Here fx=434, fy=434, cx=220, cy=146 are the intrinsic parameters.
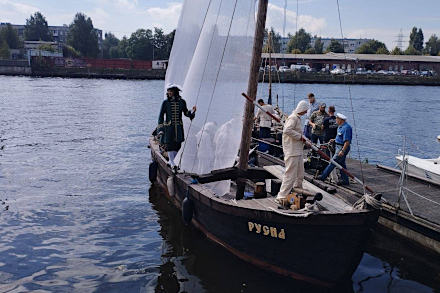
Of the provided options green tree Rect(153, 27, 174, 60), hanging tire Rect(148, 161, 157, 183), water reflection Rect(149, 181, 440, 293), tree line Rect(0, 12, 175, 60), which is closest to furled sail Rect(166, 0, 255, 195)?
water reflection Rect(149, 181, 440, 293)

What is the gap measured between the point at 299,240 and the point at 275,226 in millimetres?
575

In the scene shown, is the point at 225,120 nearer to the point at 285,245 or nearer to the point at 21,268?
the point at 285,245

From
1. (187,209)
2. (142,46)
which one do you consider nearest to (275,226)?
(187,209)

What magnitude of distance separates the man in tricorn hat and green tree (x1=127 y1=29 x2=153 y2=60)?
5132 inches

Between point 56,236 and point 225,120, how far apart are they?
6118 mm

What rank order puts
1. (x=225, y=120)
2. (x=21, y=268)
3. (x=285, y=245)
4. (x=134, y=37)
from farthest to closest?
(x=134, y=37)
(x=225, y=120)
(x=21, y=268)
(x=285, y=245)

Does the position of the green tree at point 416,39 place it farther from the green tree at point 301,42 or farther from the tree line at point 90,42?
the tree line at point 90,42

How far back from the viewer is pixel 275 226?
9297 mm

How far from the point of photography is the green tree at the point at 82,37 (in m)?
146

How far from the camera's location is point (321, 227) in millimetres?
8805

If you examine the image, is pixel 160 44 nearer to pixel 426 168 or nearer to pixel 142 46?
pixel 142 46

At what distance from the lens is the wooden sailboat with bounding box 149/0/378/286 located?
877 cm

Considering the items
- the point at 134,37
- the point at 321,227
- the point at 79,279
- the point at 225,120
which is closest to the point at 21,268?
the point at 79,279

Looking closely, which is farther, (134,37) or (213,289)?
(134,37)
